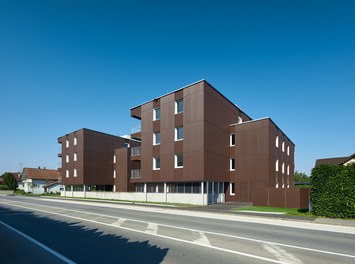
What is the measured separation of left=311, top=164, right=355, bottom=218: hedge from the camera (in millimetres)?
17516

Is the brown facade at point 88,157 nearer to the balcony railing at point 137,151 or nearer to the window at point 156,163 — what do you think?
the balcony railing at point 137,151

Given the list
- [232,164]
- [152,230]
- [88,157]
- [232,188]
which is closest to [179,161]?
[232,164]

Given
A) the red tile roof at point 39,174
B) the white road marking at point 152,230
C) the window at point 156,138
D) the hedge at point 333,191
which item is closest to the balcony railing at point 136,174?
the window at point 156,138

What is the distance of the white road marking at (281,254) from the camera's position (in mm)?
7777

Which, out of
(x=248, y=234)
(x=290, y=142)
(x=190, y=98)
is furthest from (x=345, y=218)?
(x=290, y=142)

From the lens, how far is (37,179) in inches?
3610

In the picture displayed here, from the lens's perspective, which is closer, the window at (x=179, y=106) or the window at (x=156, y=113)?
the window at (x=179, y=106)

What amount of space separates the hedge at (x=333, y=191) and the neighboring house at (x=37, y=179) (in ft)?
260

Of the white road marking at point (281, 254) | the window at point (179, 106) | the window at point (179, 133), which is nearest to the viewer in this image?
the white road marking at point (281, 254)

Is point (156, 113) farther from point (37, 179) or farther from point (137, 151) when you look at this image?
point (37, 179)

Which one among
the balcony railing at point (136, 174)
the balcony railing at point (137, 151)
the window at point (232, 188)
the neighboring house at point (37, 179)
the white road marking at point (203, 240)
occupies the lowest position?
the neighboring house at point (37, 179)

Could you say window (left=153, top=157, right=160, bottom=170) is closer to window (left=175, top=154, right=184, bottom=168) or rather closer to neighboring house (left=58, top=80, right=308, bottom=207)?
neighboring house (left=58, top=80, right=308, bottom=207)

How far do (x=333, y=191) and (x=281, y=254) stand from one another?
11.7 meters

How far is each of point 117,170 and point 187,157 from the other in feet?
85.2
